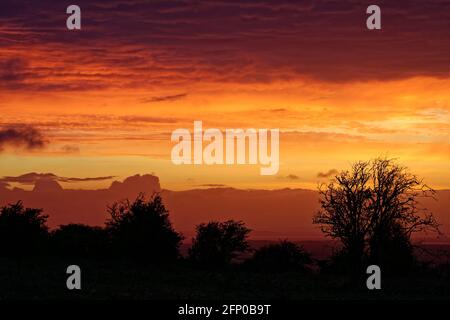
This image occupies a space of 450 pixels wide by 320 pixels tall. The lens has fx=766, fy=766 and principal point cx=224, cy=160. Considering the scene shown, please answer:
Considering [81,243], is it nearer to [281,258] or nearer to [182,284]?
[281,258]

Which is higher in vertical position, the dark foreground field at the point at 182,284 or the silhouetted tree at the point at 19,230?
the silhouetted tree at the point at 19,230

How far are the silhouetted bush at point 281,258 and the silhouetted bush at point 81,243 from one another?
12270 millimetres

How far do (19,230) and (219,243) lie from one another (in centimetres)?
1995

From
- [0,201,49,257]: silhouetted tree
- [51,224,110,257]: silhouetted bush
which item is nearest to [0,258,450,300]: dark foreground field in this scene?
[0,201,49,257]: silhouetted tree

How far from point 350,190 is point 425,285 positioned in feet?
25.3

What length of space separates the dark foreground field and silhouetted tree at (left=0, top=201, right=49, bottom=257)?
120 centimetres

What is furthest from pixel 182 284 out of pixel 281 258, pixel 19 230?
pixel 281 258

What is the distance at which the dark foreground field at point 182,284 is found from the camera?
3775 centimetres

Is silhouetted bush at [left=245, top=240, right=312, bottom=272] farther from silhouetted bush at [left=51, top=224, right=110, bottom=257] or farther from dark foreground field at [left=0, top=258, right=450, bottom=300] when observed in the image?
silhouetted bush at [left=51, top=224, right=110, bottom=257]

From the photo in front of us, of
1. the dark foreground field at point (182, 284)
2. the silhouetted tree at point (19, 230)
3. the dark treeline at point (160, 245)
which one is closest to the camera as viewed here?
the dark foreground field at point (182, 284)

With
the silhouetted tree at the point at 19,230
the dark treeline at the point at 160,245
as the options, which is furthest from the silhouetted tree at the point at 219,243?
the silhouetted tree at the point at 19,230

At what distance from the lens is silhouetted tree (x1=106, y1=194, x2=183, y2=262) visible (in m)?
59.0

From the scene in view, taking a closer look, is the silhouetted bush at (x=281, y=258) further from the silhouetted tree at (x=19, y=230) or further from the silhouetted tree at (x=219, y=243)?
the silhouetted tree at (x=19, y=230)

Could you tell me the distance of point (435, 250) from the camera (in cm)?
5162
